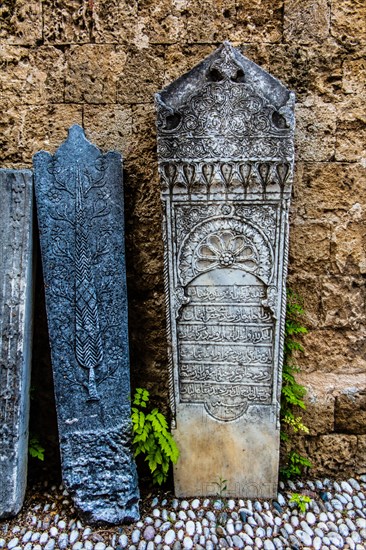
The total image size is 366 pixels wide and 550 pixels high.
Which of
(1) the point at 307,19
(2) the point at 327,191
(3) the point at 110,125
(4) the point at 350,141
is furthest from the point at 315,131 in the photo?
(3) the point at 110,125

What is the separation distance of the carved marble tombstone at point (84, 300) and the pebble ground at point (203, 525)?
0.21 m

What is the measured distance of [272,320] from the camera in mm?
2357

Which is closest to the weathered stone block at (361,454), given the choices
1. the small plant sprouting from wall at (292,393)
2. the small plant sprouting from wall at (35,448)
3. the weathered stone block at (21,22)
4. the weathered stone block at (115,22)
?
the small plant sprouting from wall at (292,393)

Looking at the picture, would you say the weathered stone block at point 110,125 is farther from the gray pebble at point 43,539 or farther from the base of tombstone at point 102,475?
the gray pebble at point 43,539

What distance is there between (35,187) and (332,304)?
1921mm

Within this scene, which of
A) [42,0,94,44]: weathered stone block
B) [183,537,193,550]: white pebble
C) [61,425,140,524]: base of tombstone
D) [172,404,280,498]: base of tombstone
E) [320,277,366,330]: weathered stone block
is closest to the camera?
[183,537,193,550]: white pebble

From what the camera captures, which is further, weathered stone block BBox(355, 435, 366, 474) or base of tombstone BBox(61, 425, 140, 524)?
weathered stone block BBox(355, 435, 366, 474)

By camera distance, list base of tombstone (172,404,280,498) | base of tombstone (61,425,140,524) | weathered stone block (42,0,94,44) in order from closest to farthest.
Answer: base of tombstone (61,425,140,524), base of tombstone (172,404,280,498), weathered stone block (42,0,94,44)

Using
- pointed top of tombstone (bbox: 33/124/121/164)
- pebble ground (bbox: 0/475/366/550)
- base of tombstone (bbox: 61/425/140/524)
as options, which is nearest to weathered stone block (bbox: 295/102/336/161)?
pointed top of tombstone (bbox: 33/124/121/164)

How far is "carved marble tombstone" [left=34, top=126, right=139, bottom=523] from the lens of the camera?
237cm

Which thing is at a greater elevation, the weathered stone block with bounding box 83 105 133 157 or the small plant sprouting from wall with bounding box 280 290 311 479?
the weathered stone block with bounding box 83 105 133 157

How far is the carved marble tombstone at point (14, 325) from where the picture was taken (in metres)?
2.33

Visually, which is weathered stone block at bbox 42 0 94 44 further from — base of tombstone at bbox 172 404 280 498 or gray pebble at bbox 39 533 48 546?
gray pebble at bbox 39 533 48 546

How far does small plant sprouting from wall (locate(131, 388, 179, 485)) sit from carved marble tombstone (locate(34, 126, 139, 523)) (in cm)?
7
